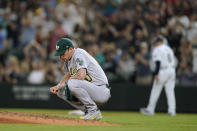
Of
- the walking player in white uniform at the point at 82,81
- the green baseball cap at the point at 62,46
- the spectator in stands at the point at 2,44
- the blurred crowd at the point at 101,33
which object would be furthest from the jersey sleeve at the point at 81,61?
the spectator in stands at the point at 2,44

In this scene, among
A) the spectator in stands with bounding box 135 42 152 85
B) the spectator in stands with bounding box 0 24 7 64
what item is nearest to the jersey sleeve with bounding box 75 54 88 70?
the spectator in stands with bounding box 135 42 152 85

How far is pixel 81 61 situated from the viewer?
10.1 m

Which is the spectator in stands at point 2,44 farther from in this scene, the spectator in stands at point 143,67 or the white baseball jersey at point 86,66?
the white baseball jersey at point 86,66

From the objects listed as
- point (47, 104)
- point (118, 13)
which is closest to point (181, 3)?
point (118, 13)

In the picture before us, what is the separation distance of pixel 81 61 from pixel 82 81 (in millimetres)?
414

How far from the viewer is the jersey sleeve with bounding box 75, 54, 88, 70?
10.1m

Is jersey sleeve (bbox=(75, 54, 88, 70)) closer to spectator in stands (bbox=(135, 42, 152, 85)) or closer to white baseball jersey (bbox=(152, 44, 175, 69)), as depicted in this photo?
white baseball jersey (bbox=(152, 44, 175, 69))

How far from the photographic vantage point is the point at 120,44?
20016mm

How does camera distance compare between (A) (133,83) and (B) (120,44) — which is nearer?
(A) (133,83)

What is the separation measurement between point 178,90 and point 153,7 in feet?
12.4

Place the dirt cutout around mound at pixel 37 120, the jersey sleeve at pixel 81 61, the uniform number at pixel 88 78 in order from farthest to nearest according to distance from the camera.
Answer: the uniform number at pixel 88 78 < the jersey sleeve at pixel 81 61 < the dirt cutout around mound at pixel 37 120

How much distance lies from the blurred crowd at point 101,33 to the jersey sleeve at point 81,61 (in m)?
7.92

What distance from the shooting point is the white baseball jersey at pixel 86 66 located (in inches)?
400

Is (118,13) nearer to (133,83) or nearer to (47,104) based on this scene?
(133,83)
